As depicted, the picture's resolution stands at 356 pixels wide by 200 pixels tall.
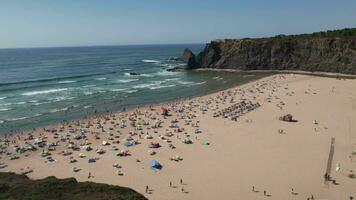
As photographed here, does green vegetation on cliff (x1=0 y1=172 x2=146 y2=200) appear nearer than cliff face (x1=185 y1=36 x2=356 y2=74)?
Yes

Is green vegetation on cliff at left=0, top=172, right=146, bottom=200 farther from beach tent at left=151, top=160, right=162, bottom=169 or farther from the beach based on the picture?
beach tent at left=151, top=160, right=162, bottom=169

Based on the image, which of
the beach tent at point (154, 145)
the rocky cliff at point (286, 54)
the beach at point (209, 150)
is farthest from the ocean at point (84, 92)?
the beach tent at point (154, 145)

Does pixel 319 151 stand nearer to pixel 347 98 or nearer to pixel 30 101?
pixel 347 98

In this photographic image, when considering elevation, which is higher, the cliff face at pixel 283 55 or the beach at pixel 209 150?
the cliff face at pixel 283 55

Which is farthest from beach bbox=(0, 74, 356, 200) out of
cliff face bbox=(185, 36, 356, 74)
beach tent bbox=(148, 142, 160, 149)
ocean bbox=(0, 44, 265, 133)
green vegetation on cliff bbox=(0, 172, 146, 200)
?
cliff face bbox=(185, 36, 356, 74)

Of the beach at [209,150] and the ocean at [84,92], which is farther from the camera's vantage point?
the ocean at [84,92]

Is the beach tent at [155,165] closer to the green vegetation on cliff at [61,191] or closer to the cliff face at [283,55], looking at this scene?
the green vegetation on cliff at [61,191]

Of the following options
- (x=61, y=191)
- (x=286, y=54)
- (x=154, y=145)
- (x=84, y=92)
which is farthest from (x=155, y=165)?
(x=286, y=54)
